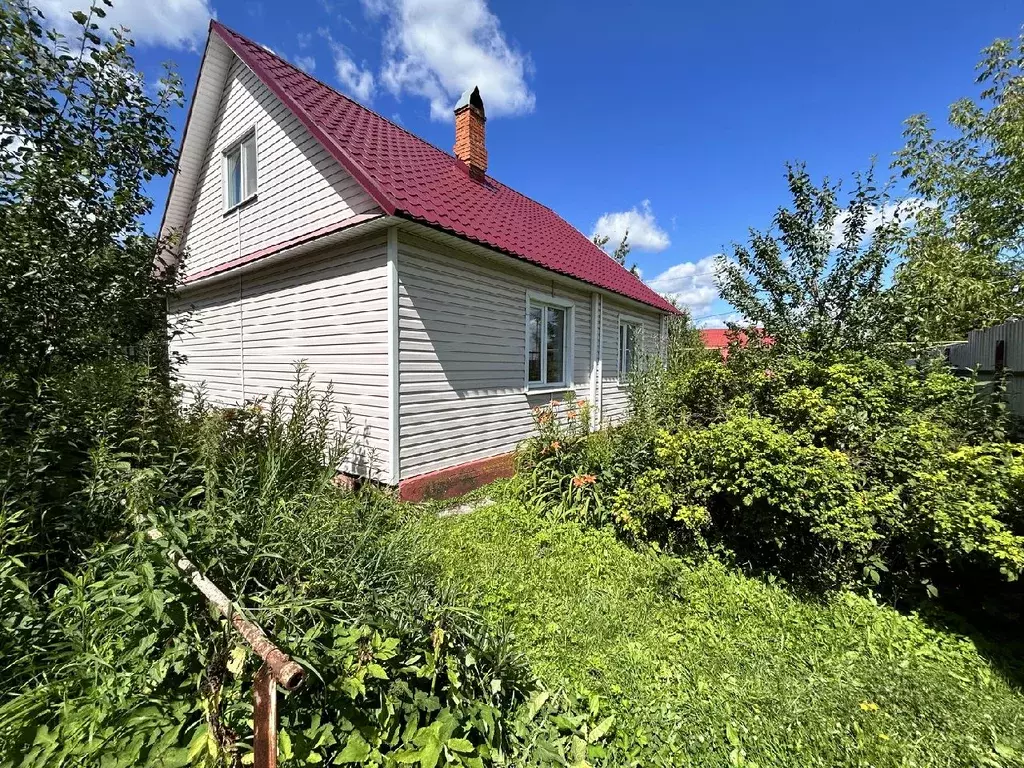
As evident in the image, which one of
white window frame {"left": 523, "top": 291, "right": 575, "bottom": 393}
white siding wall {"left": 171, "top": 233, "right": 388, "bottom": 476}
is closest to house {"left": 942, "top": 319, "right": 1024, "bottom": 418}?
white window frame {"left": 523, "top": 291, "right": 575, "bottom": 393}

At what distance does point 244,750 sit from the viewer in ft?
5.16

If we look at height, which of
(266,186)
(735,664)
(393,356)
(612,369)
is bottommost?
(735,664)

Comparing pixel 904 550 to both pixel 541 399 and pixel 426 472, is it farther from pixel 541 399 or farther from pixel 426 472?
pixel 541 399

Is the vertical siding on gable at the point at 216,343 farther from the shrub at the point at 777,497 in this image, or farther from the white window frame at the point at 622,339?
the white window frame at the point at 622,339

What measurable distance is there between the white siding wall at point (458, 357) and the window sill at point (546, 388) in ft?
0.38

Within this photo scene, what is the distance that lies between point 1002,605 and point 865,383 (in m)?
1.92

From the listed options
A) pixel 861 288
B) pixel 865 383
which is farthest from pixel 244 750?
pixel 861 288

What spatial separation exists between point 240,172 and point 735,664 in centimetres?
1067

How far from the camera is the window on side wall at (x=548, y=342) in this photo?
8008 millimetres

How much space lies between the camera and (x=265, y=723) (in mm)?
1258

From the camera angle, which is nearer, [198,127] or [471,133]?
[198,127]

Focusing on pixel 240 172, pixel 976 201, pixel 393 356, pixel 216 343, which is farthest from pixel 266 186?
pixel 976 201

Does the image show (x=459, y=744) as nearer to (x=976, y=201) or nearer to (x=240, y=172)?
(x=240, y=172)

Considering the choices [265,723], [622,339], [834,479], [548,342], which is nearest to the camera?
[265,723]
